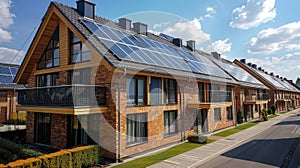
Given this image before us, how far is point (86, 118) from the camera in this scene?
12289mm

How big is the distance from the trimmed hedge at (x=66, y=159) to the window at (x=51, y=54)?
7.28m

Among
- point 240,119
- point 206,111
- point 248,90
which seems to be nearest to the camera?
point 206,111

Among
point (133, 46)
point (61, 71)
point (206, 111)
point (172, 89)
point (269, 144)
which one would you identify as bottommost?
point (269, 144)

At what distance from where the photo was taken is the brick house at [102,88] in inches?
441

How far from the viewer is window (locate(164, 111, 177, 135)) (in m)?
14.8

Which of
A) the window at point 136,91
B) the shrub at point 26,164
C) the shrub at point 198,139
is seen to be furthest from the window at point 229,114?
the shrub at point 26,164

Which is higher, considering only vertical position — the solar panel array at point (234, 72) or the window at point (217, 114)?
the solar panel array at point (234, 72)

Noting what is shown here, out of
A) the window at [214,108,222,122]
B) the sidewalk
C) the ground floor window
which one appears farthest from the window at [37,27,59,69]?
the window at [214,108,222,122]

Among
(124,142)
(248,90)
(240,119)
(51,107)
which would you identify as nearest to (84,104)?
(51,107)

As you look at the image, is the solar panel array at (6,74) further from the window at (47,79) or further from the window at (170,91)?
the window at (170,91)

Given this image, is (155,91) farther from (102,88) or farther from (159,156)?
(159,156)

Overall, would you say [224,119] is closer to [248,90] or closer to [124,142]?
[248,90]

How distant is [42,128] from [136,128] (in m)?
6.75

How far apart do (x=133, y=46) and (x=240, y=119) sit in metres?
17.9
